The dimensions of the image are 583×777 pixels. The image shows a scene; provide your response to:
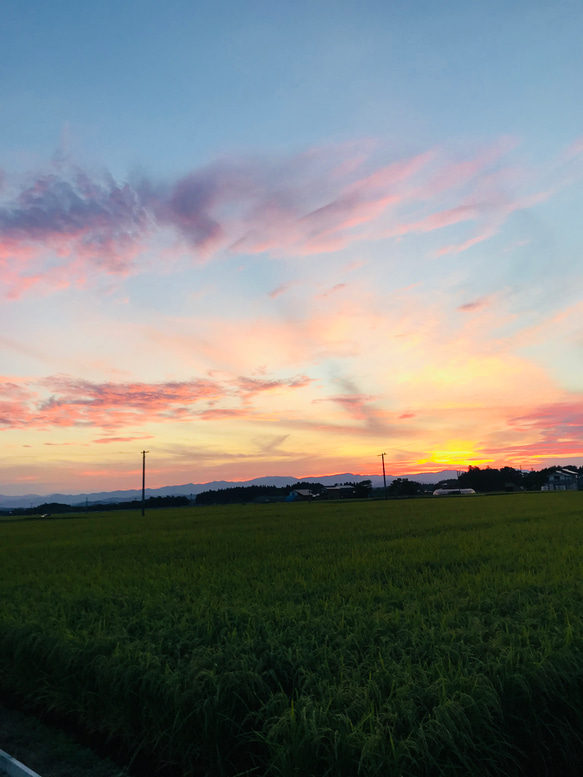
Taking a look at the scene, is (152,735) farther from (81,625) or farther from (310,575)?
(310,575)

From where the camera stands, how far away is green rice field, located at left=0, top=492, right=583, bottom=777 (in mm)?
3938

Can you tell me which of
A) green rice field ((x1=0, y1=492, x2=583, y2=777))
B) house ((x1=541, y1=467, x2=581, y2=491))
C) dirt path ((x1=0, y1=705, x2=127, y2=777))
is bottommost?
dirt path ((x1=0, y1=705, x2=127, y2=777))

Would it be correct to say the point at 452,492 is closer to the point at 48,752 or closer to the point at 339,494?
the point at 339,494

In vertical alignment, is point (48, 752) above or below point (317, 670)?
below

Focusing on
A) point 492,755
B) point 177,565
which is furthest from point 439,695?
point 177,565

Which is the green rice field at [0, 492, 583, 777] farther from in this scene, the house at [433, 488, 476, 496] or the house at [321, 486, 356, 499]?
the house at [433, 488, 476, 496]

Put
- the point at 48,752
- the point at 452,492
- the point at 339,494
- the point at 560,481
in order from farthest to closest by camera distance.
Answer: the point at 560,481 < the point at 452,492 < the point at 339,494 < the point at 48,752

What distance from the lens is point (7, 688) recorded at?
670 centimetres

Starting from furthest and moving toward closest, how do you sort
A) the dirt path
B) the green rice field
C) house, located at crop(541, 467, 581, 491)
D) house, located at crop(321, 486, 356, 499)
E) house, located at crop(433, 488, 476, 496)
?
house, located at crop(541, 467, 581, 491), house, located at crop(433, 488, 476, 496), house, located at crop(321, 486, 356, 499), the dirt path, the green rice field

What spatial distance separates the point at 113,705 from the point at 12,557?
52.2 feet

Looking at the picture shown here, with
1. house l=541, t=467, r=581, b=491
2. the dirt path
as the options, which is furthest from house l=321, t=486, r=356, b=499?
the dirt path

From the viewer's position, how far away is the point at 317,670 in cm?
513

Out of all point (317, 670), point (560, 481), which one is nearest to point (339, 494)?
point (560, 481)

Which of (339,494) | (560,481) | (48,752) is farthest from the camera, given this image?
(560,481)
